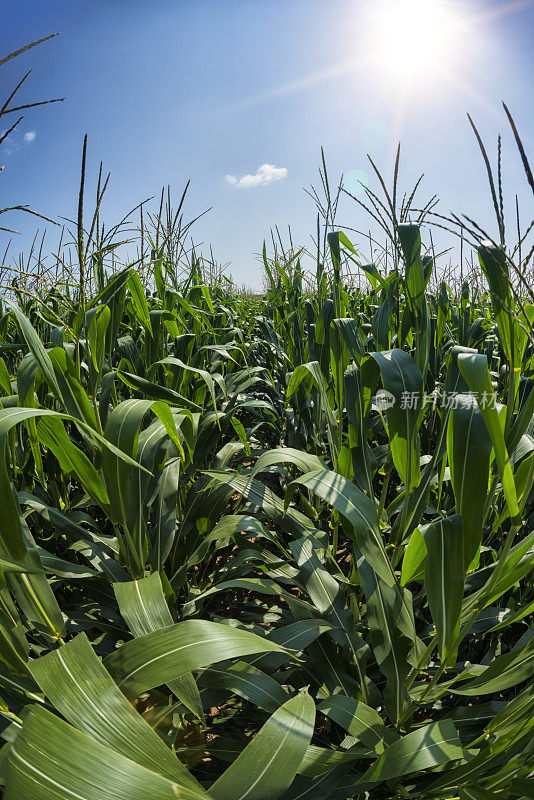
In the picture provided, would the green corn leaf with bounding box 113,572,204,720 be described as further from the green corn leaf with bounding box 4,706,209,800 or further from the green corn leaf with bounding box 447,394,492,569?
the green corn leaf with bounding box 447,394,492,569

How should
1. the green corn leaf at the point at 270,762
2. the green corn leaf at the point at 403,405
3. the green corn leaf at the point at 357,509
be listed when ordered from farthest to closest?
1. the green corn leaf at the point at 403,405
2. the green corn leaf at the point at 357,509
3. the green corn leaf at the point at 270,762

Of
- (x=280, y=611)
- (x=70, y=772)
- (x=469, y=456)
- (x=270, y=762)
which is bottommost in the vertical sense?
(x=280, y=611)

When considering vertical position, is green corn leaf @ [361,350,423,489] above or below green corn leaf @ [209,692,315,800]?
above

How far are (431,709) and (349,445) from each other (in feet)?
1.85

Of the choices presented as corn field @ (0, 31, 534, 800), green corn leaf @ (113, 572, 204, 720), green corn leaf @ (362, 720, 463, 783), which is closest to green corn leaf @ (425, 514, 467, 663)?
corn field @ (0, 31, 534, 800)

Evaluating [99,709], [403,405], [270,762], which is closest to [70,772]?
[99,709]

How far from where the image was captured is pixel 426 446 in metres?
1.66

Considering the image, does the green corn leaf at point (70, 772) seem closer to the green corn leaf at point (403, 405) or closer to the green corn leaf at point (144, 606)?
the green corn leaf at point (144, 606)

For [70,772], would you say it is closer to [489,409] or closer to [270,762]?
[270,762]

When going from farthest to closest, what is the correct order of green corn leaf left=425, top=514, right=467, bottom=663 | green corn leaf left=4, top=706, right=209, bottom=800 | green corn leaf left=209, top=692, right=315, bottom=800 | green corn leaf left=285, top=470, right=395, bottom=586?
green corn leaf left=285, top=470, right=395, bottom=586 < green corn leaf left=425, top=514, right=467, bottom=663 < green corn leaf left=209, top=692, right=315, bottom=800 < green corn leaf left=4, top=706, right=209, bottom=800

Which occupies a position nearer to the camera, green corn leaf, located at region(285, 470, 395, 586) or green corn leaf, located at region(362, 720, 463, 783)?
green corn leaf, located at region(362, 720, 463, 783)

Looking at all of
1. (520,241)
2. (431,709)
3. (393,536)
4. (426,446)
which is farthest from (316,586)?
(426,446)

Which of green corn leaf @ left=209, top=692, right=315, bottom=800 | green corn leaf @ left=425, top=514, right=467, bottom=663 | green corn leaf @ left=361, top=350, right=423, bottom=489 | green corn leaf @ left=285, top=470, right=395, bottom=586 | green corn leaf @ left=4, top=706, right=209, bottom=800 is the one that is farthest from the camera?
green corn leaf @ left=361, top=350, right=423, bottom=489

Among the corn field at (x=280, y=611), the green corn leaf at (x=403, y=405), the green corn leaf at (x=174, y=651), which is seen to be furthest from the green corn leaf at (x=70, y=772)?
the green corn leaf at (x=403, y=405)
